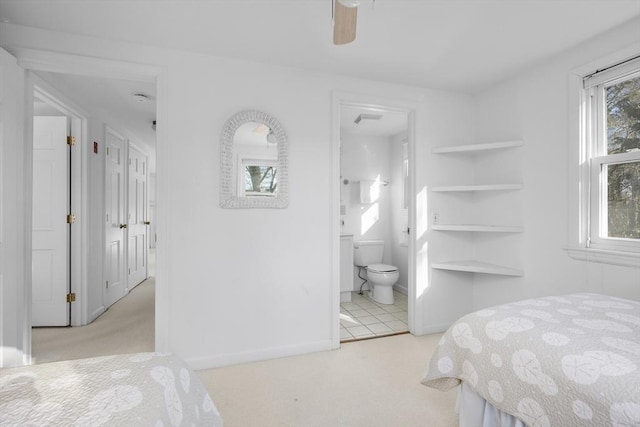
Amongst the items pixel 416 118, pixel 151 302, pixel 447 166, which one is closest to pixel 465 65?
pixel 416 118

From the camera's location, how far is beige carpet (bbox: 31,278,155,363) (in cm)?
243

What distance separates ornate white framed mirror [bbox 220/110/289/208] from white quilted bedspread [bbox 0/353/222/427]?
138 centimetres

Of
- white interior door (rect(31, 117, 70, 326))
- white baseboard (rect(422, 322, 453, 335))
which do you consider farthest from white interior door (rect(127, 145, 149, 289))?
white baseboard (rect(422, 322, 453, 335))

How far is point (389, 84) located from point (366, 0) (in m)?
1.09

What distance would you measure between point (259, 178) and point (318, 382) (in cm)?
153

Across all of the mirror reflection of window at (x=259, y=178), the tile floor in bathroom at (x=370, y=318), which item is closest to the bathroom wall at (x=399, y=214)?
the tile floor in bathroom at (x=370, y=318)

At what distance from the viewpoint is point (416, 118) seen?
2.78 metres

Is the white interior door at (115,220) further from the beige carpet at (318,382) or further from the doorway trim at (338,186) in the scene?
the doorway trim at (338,186)

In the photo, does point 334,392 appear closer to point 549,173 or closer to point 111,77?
point 549,173

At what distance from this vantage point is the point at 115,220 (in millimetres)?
3650

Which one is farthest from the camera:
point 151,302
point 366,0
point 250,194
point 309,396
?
point 151,302

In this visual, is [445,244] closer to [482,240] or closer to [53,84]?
[482,240]

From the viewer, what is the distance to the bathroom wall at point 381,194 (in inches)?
170

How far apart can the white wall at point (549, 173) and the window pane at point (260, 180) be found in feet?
6.85
